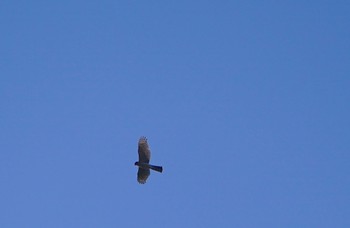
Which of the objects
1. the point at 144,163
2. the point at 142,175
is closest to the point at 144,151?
the point at 144,163

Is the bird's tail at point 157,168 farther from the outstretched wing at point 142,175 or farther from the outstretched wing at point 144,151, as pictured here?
the outstretched wing at point 142,175

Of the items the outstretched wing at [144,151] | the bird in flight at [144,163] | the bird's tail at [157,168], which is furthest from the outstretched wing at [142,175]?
the bird's tail at [157,168]

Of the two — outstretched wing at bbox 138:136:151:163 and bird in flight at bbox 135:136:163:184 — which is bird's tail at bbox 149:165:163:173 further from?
outstretched wing at bbox 138:136:151:163

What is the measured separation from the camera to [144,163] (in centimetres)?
5256

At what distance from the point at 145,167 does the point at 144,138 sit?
230 centimetres

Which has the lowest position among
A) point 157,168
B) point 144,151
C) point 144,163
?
point 157,168

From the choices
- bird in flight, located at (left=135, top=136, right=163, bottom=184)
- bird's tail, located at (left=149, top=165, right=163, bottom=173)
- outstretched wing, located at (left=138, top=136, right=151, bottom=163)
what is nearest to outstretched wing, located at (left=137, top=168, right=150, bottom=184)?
bird in flight, located at (left=135, top=136, right=163, bottom=184)

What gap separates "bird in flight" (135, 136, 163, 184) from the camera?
52.1 meters

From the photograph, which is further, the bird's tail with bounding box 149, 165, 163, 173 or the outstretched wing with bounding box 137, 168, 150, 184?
the outstretched wing with bounding box 137, 168, 150, 184

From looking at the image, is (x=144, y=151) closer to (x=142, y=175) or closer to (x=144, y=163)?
(x=144, y=163)

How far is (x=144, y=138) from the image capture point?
2055 inches

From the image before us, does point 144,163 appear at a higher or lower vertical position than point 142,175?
higher

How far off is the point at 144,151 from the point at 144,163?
99 cm

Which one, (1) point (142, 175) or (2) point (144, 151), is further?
(1) point (142, 175)
